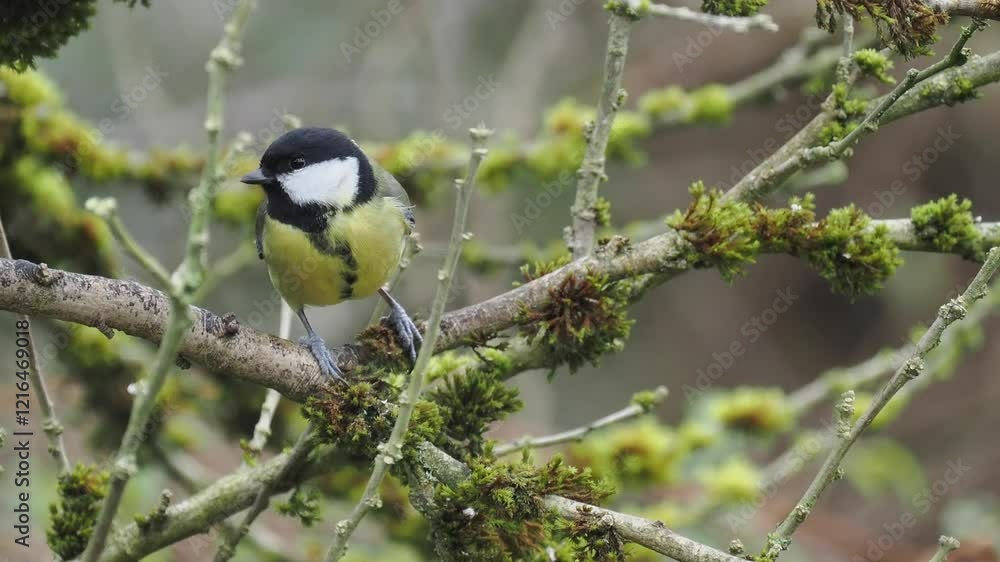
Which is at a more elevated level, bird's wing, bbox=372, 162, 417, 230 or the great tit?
bird's wing, bbox=372, 162, 417, 230

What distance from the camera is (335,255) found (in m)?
2.45

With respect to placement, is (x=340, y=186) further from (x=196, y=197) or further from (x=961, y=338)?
(x=961, y=338)

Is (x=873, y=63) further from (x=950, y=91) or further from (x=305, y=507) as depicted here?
(x=305, y=507)

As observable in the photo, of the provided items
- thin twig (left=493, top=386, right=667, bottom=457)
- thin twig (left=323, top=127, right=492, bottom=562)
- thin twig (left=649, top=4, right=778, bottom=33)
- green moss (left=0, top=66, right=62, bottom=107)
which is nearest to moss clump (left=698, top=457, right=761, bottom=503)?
thin twig (left=493, top=386, right=667, bottom=457)

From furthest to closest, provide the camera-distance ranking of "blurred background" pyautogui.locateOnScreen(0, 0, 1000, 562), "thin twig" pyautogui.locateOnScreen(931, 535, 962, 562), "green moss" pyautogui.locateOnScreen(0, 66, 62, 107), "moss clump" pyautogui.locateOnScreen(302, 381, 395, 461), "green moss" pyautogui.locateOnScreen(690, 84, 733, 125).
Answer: "blurred background" pyautogui.locateOnScreen(0, 0, 1000, 562) → "green moss" pyautogui.locateOnScreen(690, 84, 733, 125) → "green moss" pyautogui.locateOnScreen(0, 66, 62, 107) → "moss clump" pyautogui.locateOnScreen(302, 381, 395, 461) → "thin twig" pyautogui.locateOnScreen(931, 535, 962, 562)

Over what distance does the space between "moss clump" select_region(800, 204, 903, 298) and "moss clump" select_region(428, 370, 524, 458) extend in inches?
27.4

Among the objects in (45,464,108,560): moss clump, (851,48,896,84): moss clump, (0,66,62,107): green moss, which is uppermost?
(0,66,62,107): green moss

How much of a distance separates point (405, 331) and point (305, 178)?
543 millimetres

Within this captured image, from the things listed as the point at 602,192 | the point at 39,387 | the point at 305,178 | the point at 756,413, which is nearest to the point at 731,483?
the point at 756,413

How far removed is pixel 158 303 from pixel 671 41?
4.79 metres

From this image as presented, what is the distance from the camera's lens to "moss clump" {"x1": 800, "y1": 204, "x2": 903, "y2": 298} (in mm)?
2004

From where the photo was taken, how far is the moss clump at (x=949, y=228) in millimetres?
2057

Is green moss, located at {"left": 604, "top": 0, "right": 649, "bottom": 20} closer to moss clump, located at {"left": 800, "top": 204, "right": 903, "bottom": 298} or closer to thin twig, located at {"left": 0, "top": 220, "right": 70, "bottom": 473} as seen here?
moss clump, located at {"left": 800, "top": 204, "right": 903, "bottom": 298}

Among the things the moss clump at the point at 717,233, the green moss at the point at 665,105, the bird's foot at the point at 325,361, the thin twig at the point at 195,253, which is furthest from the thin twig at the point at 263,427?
the green moss at the point at 665,105
